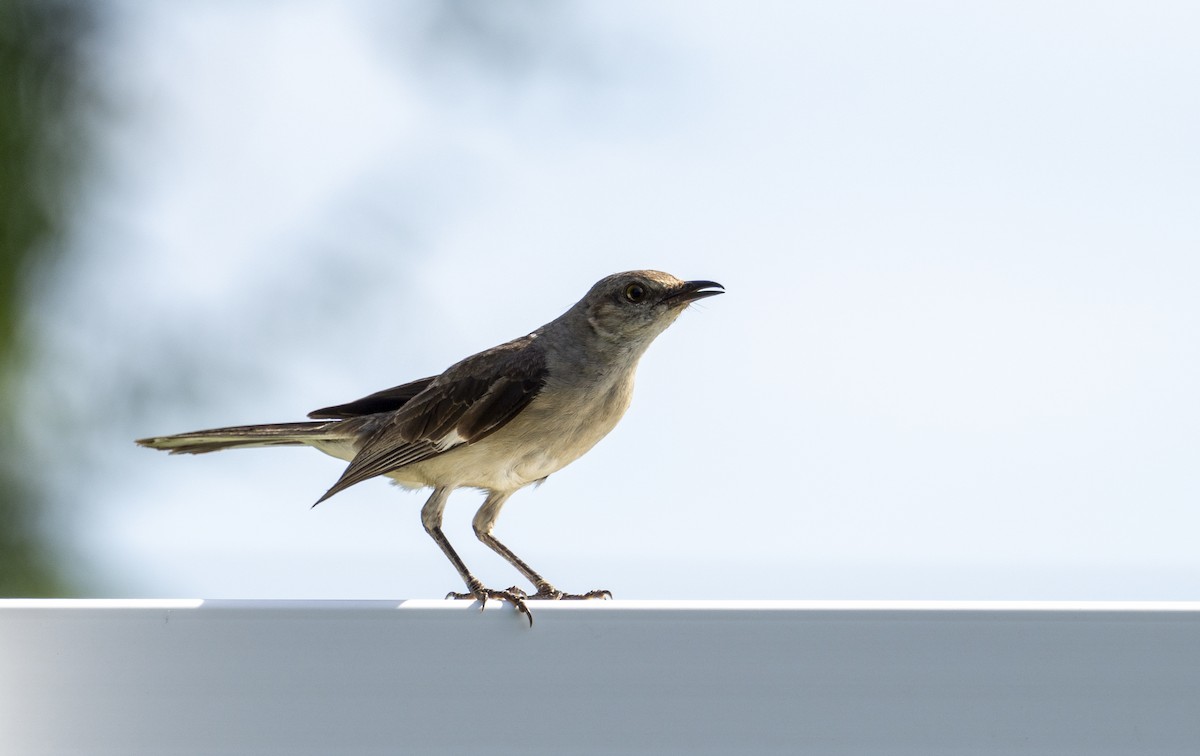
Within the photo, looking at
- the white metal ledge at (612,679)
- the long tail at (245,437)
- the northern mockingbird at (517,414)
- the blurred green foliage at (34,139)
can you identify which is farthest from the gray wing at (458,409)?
the blurred green foliage at (34,139)

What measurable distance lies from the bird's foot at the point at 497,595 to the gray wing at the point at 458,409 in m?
0.43

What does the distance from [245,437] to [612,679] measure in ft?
6.78

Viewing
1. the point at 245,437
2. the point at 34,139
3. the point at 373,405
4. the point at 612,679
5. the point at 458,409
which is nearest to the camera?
the point at 612,679

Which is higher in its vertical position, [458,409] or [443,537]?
[458,409]

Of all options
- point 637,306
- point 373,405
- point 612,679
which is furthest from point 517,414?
point 612,679

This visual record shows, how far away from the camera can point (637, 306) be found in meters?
3.72

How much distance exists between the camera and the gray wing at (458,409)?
140 inches

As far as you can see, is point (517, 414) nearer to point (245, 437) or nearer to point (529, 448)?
point (529, 448)

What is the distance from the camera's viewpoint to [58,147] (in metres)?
7.77

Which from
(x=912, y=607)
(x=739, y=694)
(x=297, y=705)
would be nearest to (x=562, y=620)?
(x=739, y=694)

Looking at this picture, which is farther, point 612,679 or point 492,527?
point 492,527

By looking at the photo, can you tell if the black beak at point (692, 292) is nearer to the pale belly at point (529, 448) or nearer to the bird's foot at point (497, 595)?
the pale belly at point (529, 448)

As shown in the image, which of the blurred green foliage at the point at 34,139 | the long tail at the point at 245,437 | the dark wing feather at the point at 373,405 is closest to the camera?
the long tail at the point at 245,437

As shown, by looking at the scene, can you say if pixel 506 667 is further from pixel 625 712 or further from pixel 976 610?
pixel 976 610
